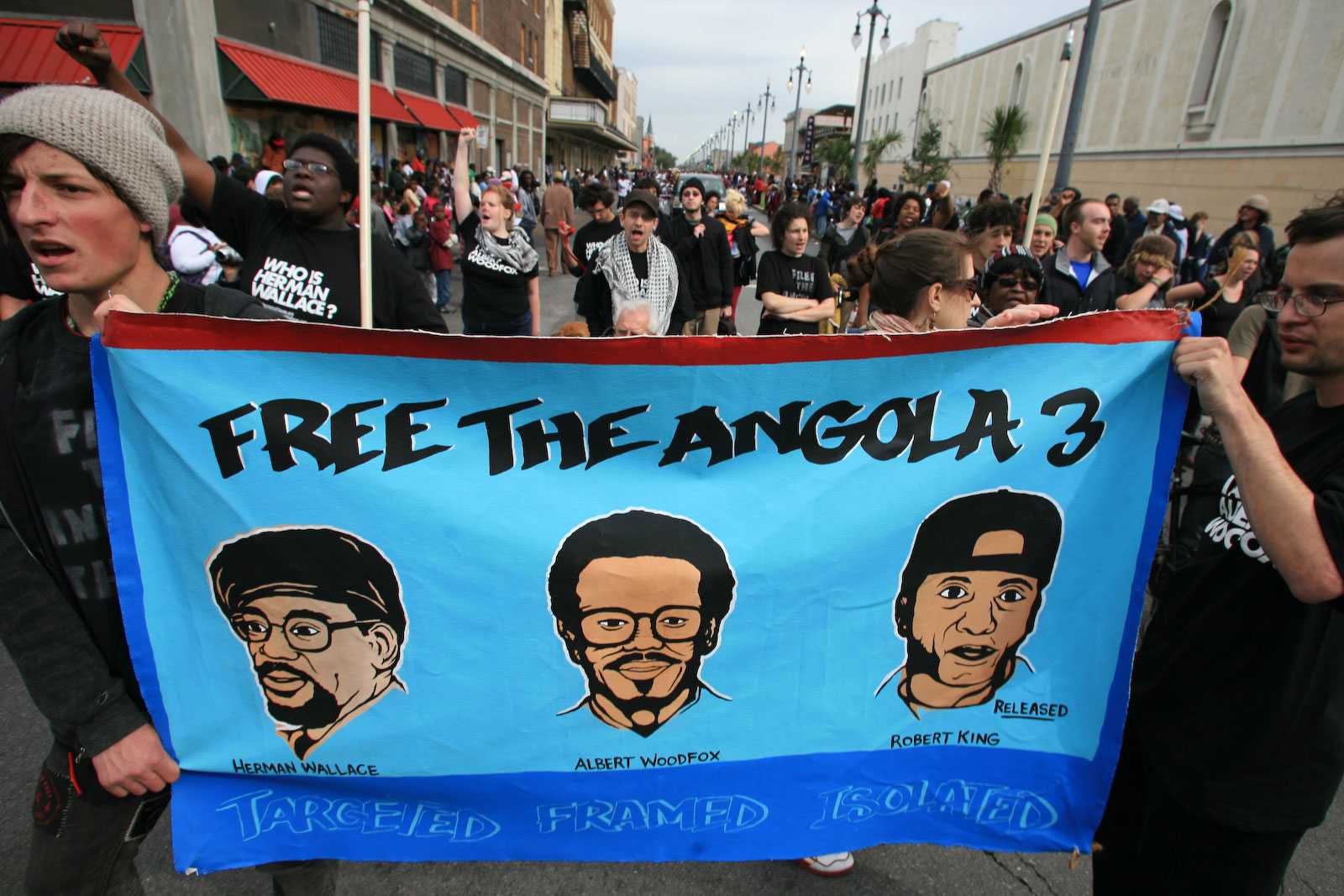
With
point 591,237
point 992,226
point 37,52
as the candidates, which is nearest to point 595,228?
point 591,237

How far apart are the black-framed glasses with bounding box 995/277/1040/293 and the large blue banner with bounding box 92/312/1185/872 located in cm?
212

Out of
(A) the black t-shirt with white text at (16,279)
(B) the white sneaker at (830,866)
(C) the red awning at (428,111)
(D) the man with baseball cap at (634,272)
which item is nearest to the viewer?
(B) the white sneaker at (830,866)

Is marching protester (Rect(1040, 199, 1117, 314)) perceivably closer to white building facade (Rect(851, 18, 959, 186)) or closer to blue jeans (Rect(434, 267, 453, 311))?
blue jeans (Rect(434, 267, 453, 311))

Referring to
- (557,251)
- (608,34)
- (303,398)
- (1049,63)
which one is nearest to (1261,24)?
(1049,63)

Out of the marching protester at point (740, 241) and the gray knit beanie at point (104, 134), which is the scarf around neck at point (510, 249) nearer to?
the marching protester at point (740, 241)

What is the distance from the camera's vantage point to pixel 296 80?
51.6ft

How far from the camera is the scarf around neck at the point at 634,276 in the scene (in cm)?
535

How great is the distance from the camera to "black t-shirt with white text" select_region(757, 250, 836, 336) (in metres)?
5.66

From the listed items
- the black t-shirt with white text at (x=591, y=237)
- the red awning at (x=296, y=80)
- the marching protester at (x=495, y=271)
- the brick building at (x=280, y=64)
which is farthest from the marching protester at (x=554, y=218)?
the marching protester at (x=495, y=271)

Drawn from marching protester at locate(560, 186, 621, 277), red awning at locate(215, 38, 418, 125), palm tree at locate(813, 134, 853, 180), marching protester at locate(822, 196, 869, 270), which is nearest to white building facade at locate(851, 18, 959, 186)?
palm tree at locate(813, 134, 853, 180)

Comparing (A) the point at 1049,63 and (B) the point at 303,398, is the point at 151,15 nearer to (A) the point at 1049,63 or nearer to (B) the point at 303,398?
(B) the point at 303,398

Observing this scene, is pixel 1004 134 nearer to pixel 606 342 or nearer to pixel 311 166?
pixel 311 166

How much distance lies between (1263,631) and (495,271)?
518cm

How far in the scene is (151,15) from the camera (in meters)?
12.6
